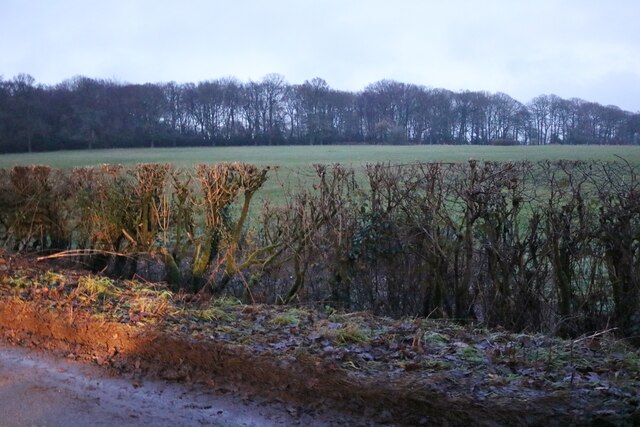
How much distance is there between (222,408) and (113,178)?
796 centimetres

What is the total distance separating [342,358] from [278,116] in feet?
205

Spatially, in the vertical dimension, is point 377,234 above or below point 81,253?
above

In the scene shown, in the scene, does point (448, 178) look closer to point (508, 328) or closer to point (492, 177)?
point (492, 177)

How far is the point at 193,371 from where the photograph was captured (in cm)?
591

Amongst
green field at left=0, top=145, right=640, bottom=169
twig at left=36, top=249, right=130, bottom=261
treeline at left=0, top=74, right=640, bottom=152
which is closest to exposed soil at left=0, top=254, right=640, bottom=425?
twig at left=36, top=249, right=130, bottom=261

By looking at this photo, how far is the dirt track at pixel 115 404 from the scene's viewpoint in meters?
5.01

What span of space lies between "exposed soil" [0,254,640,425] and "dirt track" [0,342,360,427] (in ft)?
0.56

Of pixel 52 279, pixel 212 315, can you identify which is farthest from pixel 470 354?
pixel 52 279

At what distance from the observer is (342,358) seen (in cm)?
581

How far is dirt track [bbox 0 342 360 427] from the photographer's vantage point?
16.4 feet

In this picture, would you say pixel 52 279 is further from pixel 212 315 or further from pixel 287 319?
pixel 287 319

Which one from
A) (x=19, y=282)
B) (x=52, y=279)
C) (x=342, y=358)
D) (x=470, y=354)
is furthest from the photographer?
(x=52, y=279)

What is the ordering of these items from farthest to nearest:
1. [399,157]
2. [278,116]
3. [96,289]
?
1. [278,116]
2. [399,157]
3. [96,289]

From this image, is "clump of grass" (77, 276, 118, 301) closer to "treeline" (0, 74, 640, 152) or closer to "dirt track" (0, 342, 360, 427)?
"dirt track" (0, 342, 360, 427)
